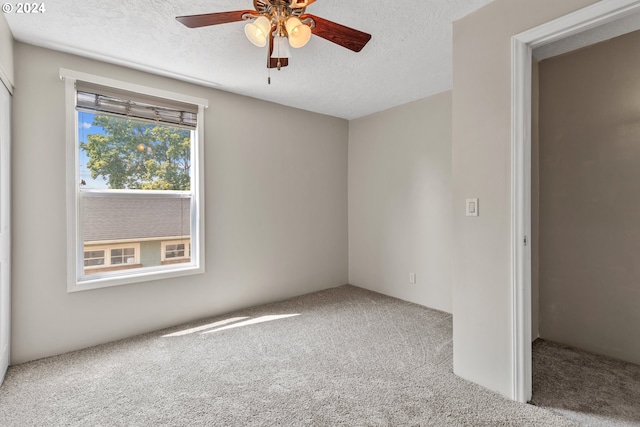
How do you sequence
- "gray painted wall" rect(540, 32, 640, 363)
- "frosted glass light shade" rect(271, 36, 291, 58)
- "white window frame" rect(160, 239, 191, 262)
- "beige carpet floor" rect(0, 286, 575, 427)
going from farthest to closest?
"white window frame" rect(160, 239, 191, 262) → "gray painted wall" rect(540, 32, 640, 363) → "beige carpet floor" rect(0, 286, 575, 427) → "frosted glass light shade" rect(271, 36, 291, 58)

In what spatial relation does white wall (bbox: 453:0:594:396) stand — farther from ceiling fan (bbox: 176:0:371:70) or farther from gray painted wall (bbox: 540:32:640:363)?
gray painted wall (bbox: 540:32:640:363)

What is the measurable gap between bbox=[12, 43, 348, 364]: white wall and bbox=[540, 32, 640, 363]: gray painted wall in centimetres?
243

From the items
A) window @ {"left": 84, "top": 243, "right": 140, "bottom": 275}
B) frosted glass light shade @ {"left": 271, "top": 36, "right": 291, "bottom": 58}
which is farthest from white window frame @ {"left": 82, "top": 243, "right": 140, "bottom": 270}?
frosted glass light shade @ {"left": 271, "top": 36, "right": 291, "bottom": 58}

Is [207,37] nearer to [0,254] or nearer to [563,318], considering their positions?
[0,254]

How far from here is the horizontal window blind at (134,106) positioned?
2.66 metres

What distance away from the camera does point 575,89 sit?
262cm

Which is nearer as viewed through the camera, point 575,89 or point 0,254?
point 0,254

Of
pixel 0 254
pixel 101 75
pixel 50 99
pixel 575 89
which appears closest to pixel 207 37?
pixel 101 75

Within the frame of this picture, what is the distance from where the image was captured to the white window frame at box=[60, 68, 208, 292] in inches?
101

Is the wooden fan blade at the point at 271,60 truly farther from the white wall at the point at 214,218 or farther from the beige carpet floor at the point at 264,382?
the beige carpet floor at the point at 264,382

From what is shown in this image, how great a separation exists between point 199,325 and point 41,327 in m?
1.19

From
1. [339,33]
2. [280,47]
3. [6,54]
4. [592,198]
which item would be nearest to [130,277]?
[6,54]

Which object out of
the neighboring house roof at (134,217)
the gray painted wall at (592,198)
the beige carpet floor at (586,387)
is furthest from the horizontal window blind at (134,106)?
the beige carpet floor at (586,387)

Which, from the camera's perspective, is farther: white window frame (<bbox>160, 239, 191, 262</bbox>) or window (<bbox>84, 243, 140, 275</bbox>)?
white window frame (<bbox>160, 239, 191, 262</bbox>)
